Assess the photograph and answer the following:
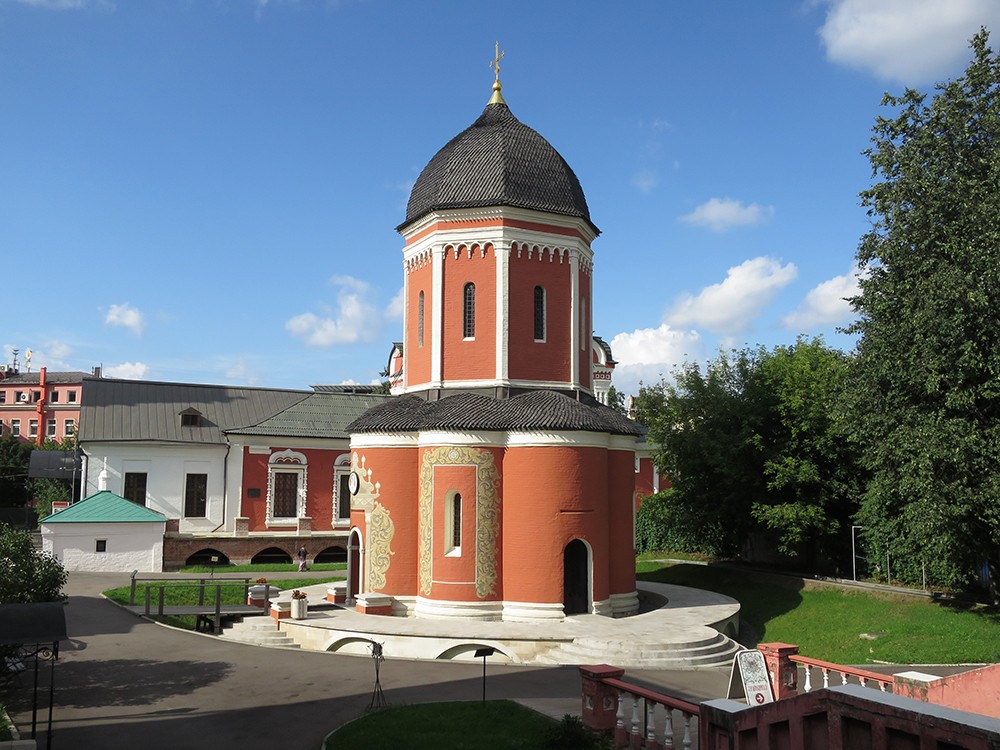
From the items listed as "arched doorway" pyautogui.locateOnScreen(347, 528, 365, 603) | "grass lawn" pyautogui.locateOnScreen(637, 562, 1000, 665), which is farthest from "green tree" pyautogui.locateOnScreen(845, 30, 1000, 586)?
"arched doorway" pyautogui.locateOnScreen(347, 528, 365, 603)

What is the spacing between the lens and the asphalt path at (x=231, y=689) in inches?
461

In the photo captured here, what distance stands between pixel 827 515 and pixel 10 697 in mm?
23375

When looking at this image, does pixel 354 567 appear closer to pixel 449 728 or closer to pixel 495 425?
pixel 495 425

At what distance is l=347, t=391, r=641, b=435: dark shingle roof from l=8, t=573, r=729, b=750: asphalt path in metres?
5.92

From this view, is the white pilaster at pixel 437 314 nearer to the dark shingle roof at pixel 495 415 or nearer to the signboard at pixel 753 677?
the dark shingle roof at pixel 495 415

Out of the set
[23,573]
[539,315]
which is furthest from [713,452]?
[23,573]

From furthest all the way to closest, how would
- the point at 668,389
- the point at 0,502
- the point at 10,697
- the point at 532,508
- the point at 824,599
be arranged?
the point at 0,502 → the point at 668,389 → the point at 824,599 → the point at 532,508 → the point at 10,697

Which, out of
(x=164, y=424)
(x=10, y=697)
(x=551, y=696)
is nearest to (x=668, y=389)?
(x=551, y=696)

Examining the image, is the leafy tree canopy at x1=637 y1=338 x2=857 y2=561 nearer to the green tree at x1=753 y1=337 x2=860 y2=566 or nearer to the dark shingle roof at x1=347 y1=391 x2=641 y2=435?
the green tree at x1=753 y1=337 x2=860 y2=566

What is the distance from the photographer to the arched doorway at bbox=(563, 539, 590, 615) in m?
20.1

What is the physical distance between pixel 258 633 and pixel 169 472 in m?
16.4

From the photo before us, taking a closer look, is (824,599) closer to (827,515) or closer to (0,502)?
(827,515)

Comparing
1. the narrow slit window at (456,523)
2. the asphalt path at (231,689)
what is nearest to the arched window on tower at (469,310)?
the narrow slit window at (456,523)

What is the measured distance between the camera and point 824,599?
23500 millimetres
